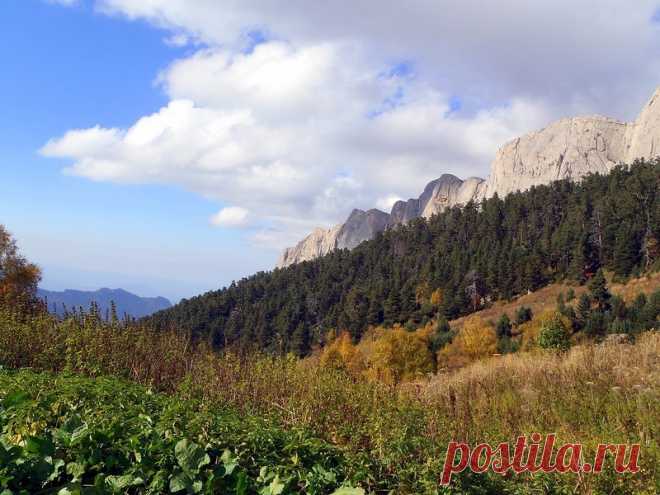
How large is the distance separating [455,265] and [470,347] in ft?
123

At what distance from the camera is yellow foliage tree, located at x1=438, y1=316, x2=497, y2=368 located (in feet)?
148

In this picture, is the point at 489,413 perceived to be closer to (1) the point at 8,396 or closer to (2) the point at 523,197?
(1) the point at 8,396

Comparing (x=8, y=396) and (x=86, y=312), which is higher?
(x=86, y=312)

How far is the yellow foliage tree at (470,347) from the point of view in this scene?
4522cm

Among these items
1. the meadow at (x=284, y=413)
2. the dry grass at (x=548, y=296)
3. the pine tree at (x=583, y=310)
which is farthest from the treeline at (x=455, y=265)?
the meadow at (x=284, y=413)

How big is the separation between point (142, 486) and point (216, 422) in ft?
2.83

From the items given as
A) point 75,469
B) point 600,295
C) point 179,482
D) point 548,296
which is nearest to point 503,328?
point 600,295

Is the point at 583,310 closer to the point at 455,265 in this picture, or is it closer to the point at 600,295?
the point at 600,295

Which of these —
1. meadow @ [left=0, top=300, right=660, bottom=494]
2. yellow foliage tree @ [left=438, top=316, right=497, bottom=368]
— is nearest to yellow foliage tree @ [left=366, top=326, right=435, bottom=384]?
yellow foliage tree @ [left=438, top=316, right=497, bottom=368]

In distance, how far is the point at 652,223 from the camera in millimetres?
66938

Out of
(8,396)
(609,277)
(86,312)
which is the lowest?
(8,396)

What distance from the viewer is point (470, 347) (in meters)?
46.3

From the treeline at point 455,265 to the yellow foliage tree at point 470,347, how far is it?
21.7 metres

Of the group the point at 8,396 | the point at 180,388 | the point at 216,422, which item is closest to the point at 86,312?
the point at 180,388
